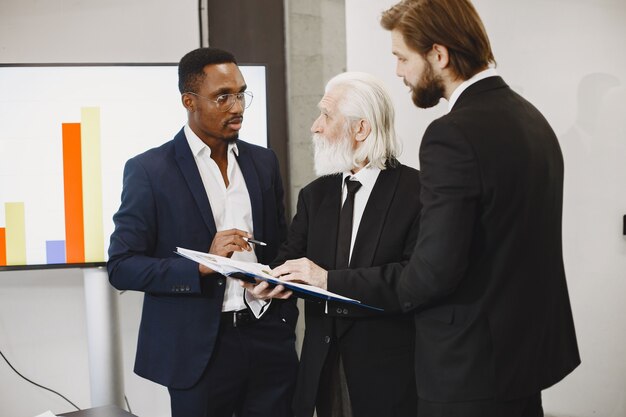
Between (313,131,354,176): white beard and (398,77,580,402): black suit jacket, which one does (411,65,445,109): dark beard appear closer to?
(398,77,580,402): black suit jacket

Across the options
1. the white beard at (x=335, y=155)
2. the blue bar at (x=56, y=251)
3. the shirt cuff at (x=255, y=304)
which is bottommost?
the shirt cuff at (x=255, y=304)

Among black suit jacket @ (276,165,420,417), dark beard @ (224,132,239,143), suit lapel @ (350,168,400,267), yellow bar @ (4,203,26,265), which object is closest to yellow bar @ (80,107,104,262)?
yellow bar @ (4,203,26,265)

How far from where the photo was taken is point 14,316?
3.20 m

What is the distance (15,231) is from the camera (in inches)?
109

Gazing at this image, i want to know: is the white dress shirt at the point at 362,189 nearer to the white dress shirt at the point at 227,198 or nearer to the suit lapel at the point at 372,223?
the suit lapel at the point at 372,223

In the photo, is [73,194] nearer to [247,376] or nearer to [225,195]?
[225,195]

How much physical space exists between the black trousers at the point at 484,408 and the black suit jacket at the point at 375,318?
269 mm

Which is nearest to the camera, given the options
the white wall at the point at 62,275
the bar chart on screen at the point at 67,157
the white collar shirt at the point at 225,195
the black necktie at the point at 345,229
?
the black necktie at the point at 345,229

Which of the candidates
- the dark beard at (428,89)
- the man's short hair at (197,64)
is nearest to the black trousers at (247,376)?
the man's short hair at (197,64)

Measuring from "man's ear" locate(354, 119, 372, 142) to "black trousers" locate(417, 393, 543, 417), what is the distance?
2.53 feet

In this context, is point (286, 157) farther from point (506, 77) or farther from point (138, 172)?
point (138, 172)

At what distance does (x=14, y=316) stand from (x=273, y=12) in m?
2.04

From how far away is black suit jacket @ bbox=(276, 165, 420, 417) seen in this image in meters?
1.72

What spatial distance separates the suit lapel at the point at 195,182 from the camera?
1998 mm
